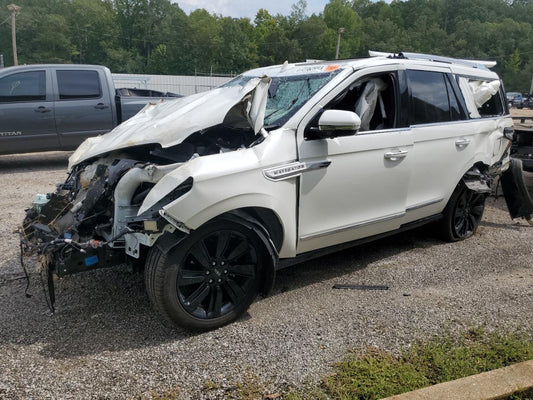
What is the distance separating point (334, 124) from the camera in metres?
3.40

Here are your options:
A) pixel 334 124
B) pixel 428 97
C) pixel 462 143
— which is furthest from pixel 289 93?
pixel 462 143

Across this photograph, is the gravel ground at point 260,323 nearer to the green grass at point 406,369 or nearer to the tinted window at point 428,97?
the green grass at point 406,369

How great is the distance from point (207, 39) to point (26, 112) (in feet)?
290

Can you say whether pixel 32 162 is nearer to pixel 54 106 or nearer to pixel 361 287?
pixel 54 106

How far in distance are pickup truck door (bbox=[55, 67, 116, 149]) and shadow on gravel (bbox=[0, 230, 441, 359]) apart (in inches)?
208

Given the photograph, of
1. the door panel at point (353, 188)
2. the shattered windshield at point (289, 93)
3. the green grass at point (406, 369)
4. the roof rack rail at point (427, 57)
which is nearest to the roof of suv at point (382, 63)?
the roof rack rail at point (427, 57)

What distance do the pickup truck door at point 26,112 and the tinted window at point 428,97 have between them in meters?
6.71

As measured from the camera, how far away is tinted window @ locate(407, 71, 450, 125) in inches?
172

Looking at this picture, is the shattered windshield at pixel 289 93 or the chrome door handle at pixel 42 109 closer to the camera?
the shattered windshield at pixel 289 93

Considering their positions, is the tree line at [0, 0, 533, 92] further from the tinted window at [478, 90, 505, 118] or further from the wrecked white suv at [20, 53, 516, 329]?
the wrecked white suv at [20, 53, 516, 329]

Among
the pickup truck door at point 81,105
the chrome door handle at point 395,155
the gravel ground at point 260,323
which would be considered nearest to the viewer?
the gravel ground at point 260,323

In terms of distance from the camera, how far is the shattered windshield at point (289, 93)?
362 cm

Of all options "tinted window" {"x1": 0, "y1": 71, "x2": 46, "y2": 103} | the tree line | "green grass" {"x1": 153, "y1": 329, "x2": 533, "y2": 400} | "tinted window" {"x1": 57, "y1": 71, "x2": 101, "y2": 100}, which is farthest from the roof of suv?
the tree line

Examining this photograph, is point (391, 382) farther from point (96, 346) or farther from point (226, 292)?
point (96, 346)
